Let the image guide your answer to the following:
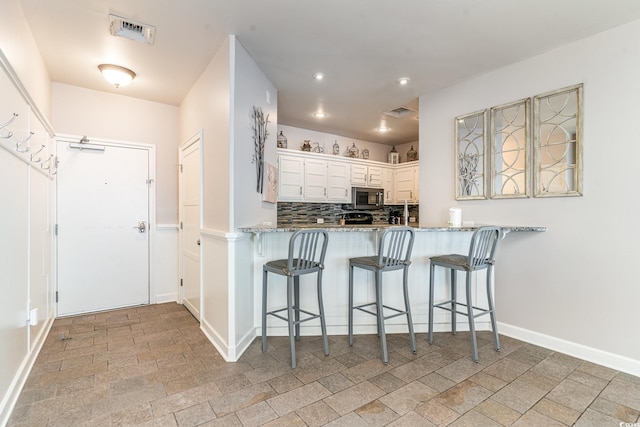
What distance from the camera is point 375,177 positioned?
5730 mm

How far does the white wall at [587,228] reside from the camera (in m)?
2.34

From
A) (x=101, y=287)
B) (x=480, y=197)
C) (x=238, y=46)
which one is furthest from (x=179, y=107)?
(x=480, y=197)

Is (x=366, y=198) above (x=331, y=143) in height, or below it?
below

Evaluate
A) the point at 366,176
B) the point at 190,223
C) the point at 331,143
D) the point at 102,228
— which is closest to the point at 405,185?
the point at 366,176

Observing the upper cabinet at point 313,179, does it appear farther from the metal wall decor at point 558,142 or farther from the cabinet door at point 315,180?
the metal wall decor at point 558,142

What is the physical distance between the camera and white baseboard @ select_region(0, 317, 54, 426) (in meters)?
1.74

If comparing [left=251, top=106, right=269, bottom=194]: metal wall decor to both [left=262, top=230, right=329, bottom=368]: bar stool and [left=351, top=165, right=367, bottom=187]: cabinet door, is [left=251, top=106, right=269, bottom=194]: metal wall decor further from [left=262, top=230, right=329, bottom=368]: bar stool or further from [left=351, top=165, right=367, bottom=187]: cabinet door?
[left=351, top=165, right=367, bottom=187]: cabinet door

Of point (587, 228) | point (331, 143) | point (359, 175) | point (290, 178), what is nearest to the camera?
point (587, 228)

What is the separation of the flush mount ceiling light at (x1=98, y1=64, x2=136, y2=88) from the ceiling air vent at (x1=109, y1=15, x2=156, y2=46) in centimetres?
69

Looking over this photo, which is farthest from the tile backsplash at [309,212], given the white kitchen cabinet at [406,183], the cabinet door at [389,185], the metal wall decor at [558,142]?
the metal wall decor at [558,142]

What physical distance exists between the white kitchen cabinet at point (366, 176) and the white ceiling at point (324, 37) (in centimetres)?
200

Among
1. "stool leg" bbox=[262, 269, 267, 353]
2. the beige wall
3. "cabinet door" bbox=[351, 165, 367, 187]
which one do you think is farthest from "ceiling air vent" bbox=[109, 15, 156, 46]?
"cabinet door" bbox=[351, 165, 367, 187]

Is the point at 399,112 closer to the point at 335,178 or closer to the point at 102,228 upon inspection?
the point at 335,178

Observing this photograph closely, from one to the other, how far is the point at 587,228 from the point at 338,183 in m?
3.43
